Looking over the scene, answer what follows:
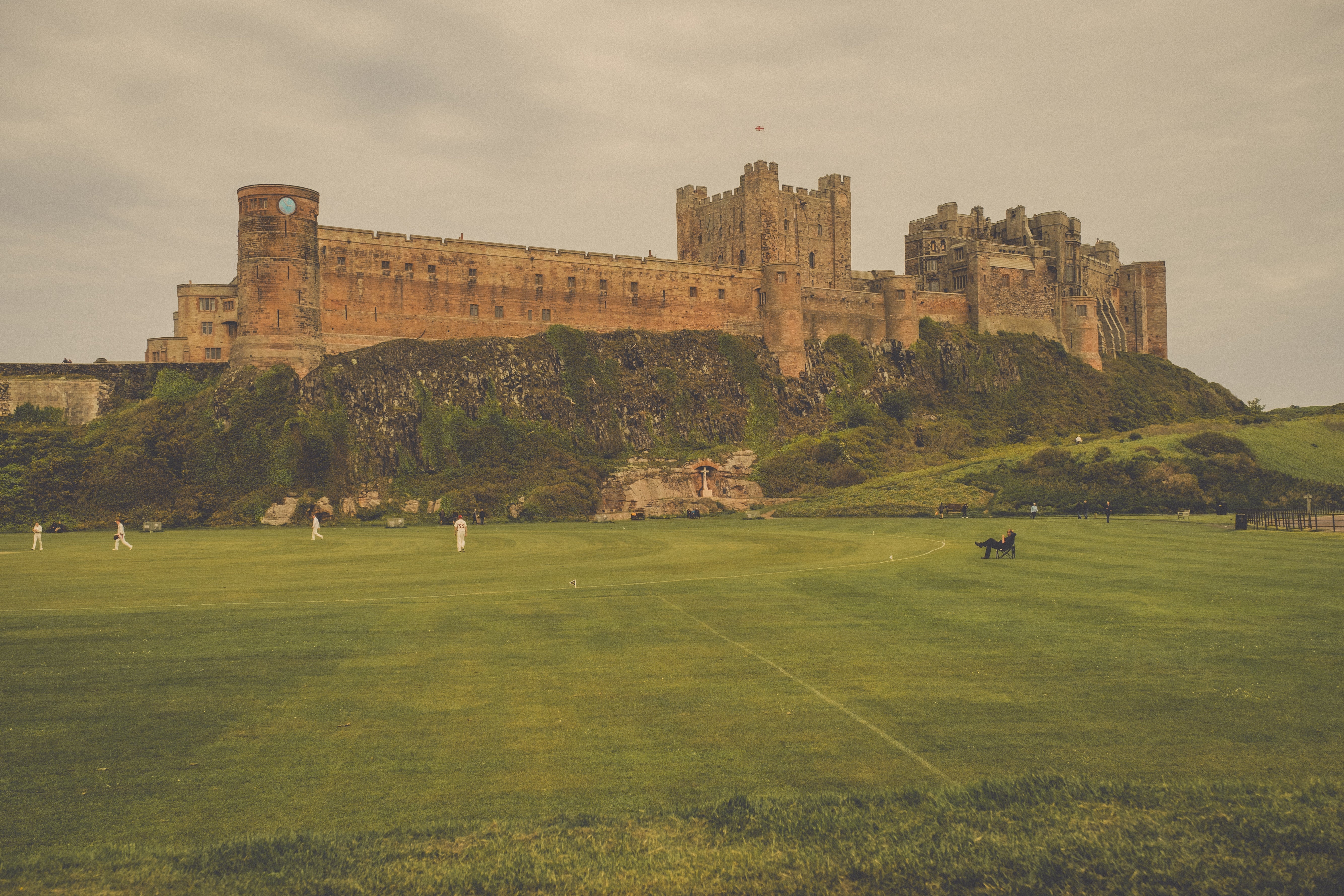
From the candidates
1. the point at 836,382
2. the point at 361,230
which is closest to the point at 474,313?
the point at 361,230

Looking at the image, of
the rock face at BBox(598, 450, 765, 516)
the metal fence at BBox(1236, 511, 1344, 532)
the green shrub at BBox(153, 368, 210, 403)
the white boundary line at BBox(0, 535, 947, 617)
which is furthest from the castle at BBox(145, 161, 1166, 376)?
the white boundary line at BBox(0, 535, 947, 617)

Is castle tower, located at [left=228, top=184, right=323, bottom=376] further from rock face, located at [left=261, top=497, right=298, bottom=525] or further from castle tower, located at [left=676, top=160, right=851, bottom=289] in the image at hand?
castle tower, located at [left=676, top=160, right=851, bottom=289]

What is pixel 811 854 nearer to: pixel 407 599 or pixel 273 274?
pixel 407 599

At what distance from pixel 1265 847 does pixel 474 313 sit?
7253 cm

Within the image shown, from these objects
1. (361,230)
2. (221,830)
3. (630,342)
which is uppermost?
(361,230)

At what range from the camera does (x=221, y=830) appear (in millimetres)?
8852

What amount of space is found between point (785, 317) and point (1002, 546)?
58.2 meters

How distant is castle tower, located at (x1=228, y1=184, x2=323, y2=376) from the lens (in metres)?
66.8

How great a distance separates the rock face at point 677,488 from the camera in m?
65.9

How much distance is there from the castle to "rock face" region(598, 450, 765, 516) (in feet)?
54.6

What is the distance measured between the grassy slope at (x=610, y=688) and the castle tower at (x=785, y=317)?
59.8 m

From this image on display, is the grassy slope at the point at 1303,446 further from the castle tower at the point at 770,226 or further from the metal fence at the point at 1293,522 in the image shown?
the castle tower at the point at 770,226

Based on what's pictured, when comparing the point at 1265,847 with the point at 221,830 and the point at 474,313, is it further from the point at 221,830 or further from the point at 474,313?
the point at 474,313

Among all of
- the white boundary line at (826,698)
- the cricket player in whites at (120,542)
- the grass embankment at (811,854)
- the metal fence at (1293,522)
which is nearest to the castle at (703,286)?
the cricket player in whites at (120,542)
